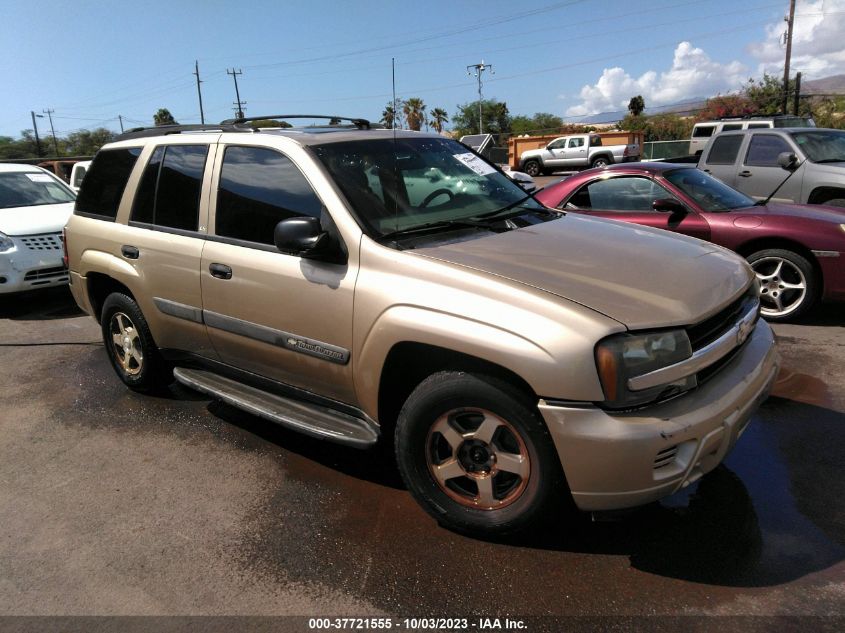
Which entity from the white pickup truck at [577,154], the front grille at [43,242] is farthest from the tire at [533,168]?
the front grille at [43,242]

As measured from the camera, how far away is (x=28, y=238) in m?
7.48

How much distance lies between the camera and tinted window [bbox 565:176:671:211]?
19.8 feet

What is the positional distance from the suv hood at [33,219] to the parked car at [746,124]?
9.32 meters

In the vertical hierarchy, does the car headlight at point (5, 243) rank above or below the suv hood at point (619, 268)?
below

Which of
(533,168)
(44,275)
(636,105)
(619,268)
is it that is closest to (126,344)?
(619,268)

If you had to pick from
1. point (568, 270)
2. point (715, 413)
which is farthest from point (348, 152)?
point (715, 413)

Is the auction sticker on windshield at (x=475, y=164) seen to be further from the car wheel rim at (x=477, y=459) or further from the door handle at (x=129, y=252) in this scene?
the door handle at (x=129, y=252)

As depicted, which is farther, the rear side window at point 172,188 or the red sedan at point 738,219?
the red sedan at point 738,219

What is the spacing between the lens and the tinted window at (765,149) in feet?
29.1

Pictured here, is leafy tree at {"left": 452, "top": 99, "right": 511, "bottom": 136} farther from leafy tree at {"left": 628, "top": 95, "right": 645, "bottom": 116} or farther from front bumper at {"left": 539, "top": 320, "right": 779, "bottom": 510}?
front bumper at {"left": 539, "top": 320, "right": 779, "bottom": 510}

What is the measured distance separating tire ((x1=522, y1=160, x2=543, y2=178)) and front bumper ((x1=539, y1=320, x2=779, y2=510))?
29.7 metres

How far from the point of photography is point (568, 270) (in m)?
2.76

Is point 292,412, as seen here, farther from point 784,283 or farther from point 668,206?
point 784,283

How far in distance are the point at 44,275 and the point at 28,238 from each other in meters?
0.47
